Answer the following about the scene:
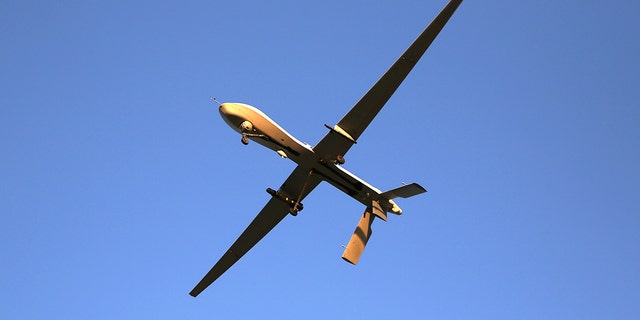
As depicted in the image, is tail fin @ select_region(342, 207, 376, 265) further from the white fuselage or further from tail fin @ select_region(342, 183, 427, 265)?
the white fuselage

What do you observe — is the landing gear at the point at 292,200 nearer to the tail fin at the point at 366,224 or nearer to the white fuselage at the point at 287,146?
the white fuselage at the point at 287,146

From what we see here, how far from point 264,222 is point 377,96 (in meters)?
11.6

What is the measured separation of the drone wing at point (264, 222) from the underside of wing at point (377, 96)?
2832 millimetres

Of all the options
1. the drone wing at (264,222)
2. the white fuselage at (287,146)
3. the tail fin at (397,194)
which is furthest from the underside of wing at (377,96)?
the tail fin at (397,194)

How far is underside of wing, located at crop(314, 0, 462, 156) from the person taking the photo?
4209 cm

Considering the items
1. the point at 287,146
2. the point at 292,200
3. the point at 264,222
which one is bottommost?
the point at 264,222

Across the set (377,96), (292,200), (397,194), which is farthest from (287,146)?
(397,194)

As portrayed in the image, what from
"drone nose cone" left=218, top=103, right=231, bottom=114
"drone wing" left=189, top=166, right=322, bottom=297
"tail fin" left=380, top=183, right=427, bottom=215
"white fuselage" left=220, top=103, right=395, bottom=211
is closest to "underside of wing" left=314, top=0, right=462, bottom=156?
"white fuselage" left=220, top=103, right=395, bottom=211

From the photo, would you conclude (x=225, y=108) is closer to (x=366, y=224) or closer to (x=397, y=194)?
(x=397, y=194)

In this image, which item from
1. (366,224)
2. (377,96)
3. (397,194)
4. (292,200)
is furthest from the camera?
(366,224)

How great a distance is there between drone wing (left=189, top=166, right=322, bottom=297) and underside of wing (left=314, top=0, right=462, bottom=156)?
2832 millimetres

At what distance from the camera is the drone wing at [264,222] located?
46781mm

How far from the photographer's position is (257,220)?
49.8 m

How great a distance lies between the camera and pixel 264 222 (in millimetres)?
49875
